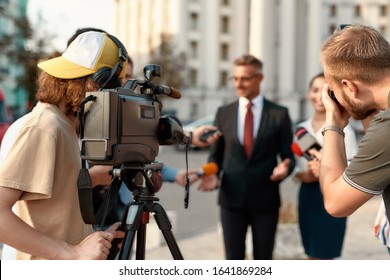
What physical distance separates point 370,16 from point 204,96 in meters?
23.9

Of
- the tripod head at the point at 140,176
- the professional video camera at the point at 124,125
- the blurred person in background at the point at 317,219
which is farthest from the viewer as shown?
the blurred person in background at the point at 317,219

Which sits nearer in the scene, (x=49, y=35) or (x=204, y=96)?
(x=49, y=35)

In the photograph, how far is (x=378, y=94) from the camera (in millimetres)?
1897

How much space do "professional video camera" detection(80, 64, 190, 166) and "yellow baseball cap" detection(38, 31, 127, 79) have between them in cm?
13

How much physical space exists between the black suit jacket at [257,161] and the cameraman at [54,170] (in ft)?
7.02

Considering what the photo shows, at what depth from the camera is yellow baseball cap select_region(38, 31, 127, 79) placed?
203 cm

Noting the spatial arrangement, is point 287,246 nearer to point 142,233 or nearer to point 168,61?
point 142,233

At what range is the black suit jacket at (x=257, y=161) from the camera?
13.8ft

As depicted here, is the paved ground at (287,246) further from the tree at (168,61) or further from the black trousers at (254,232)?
the tree at (168,61)

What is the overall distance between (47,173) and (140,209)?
38 centimetres

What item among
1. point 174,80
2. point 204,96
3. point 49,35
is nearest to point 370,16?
point 204,96

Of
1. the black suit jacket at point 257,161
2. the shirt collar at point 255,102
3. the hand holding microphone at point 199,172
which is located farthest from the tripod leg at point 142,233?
the shirt collar at point 255,102

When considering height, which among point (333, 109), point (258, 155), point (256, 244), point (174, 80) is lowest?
point (174, 80)
